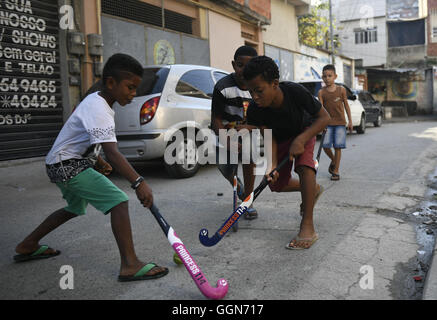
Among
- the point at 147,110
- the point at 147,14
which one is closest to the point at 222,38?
the point at 147,14

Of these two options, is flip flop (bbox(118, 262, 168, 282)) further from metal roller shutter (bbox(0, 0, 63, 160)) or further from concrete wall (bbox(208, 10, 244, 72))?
concrete wall (bbox(208, 10, 244, 72))

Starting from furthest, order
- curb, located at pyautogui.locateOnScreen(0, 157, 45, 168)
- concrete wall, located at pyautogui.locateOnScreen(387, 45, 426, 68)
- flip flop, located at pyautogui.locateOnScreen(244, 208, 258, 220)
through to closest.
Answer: concrete wall, located at pyautogui.locateOnScreen(387, 45, 426, 68) < curb, located at pyautogui.locateOnScreen(0, 157, 45, 168) < flip flop, located at pyautogui.locateOnScreen(244, 208, 258, 220)

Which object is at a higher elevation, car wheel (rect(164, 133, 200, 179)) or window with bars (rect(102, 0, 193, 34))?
window with bars (rect(102, 0, 193, 34))

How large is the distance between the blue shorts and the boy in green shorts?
4.28 m

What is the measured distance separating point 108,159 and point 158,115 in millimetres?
3382

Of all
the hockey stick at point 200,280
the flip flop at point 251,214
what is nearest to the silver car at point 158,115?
the flip flop at point 251,214

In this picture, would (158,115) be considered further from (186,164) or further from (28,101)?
(28,101)

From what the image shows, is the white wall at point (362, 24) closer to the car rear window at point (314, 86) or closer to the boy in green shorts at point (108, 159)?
the car rear window at point (314, 86)

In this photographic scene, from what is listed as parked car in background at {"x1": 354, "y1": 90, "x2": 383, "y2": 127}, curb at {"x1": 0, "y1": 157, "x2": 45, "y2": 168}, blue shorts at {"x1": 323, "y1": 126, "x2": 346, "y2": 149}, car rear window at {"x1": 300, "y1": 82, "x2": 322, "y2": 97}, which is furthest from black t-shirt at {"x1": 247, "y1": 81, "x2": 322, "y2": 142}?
parked car in background at {"x1": 354, "y1": 90, "x2": 383, "y2": 127}

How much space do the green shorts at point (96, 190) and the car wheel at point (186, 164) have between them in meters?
3.42

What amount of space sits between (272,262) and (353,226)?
45.3 inches

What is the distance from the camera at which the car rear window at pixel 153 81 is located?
5836mm

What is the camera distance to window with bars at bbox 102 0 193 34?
10138mm

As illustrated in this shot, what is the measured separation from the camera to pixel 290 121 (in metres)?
3.20
